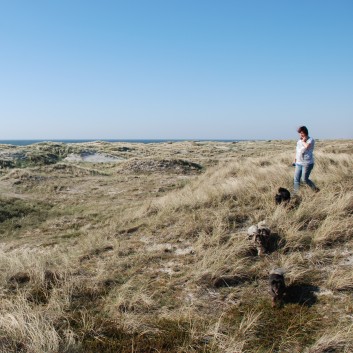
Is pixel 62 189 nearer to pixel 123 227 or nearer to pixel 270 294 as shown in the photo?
pixel 123 227

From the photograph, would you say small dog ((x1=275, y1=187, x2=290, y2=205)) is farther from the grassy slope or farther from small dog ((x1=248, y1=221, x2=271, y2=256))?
small dog ((x1=248, y1=221, x2=271, y2=256))

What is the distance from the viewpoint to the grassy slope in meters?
4.46

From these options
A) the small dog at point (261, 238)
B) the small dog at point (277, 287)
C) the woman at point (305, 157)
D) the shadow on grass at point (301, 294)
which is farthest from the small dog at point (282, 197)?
the small dog at point (277, 287)

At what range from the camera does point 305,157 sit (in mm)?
10078

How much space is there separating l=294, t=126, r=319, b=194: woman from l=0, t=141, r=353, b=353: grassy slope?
0.37 meters

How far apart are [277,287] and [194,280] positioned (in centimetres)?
149

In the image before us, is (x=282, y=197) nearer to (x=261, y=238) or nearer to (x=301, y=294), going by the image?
(x=261, y=238)

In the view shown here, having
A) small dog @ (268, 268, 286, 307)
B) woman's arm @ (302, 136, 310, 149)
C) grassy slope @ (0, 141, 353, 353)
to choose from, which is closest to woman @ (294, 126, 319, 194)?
woman's arm @ (302, 136, 310, 149)

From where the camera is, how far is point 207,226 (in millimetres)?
8359

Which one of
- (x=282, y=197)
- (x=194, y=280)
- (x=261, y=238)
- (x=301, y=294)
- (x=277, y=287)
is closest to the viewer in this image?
(x=277, y=287)

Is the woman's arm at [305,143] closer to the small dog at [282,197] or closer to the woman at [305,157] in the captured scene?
the woman at [305,157]

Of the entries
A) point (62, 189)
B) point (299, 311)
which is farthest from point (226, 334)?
point (62, 189)

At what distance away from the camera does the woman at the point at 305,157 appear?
9953 millimetres

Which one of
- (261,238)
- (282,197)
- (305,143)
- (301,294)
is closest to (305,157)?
(305,143)
